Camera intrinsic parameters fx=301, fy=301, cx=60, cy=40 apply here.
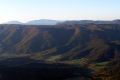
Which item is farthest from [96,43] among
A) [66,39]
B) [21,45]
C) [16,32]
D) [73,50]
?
[16,32]

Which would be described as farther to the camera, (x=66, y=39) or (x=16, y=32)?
(x=16, y=32)

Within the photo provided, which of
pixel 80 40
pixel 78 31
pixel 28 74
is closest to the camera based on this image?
pixel 28 74

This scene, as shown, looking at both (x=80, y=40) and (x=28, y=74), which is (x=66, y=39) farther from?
(x=28, y=74)

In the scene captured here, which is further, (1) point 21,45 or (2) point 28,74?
(1) point 21,45

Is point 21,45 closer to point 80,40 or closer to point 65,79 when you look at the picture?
point 80,40

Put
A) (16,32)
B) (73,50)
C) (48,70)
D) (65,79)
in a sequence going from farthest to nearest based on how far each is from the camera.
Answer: (16,32), (73,50), (48,70), (65,79)

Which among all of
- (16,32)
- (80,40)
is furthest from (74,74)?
(16,32)
